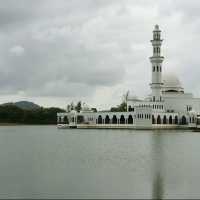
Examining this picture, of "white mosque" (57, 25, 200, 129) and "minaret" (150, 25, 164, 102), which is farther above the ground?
"minaret" (150, 25, 164, 102)

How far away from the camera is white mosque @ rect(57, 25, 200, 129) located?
286 feet

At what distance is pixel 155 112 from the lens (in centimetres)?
8831

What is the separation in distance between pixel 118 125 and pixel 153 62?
11863 mm

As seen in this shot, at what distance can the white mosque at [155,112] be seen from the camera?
8712cm

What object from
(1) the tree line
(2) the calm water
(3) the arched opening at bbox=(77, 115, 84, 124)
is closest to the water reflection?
(2) the calm water

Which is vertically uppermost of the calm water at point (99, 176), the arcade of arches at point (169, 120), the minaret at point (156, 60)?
the minaret at point (156, 60)

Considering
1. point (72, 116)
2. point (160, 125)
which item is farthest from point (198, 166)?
point (72, 116)

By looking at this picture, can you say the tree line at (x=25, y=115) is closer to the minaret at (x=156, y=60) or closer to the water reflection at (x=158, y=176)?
the minaret at (x=156, y=60)

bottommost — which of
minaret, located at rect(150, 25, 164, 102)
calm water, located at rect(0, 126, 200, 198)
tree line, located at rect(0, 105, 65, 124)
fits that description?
calm water, located at rect(0, 126, 200, 198)

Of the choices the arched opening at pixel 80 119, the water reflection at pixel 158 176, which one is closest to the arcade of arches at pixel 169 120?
the arched opening at pixel 80 119

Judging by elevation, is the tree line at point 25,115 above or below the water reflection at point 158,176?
above

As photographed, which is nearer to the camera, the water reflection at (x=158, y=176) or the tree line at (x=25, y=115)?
the water reflection at (x=158, y=176)

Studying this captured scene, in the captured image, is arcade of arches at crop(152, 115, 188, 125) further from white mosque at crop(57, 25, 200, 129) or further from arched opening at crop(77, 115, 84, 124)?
arched opening at crop(77, 115, 84, 124)

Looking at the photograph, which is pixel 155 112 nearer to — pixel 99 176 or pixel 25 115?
pixel 25 115
